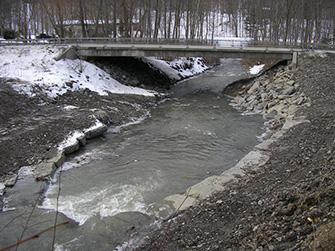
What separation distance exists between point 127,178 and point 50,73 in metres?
15.0

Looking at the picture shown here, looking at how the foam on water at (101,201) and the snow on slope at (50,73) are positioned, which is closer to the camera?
the foam on water at (101,201)

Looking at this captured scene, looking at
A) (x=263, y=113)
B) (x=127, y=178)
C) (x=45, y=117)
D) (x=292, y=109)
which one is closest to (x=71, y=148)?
(x=45, y=117)

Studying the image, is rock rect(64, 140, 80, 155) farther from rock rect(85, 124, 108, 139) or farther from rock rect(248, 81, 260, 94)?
rock rect(248, 81, 260, 94)

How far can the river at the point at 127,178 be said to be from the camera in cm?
880

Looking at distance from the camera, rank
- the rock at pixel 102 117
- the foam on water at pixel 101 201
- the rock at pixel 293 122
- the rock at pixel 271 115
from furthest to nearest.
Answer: the rock at pixel 271 115, the rock at pixel 102 117, the rock at pixel 293 122, the foam on water at pixel 101 201

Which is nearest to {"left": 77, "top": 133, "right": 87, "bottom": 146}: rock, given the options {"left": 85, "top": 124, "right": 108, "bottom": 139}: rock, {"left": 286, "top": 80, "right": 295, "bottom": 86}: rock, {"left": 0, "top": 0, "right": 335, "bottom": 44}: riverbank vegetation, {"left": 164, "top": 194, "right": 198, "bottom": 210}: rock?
{"left": 85, "top": 124, "right": 108, "bottom": 139}: rock

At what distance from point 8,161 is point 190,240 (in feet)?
29.9

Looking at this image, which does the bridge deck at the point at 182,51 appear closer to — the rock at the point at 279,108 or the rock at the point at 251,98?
the rock at the point at 251,98

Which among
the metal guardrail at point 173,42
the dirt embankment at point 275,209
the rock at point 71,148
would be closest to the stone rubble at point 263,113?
the dirt embankment at point 275,209

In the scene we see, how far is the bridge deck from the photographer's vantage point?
27578 mm

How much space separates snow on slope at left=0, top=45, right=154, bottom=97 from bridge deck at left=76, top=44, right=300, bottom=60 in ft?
5.23

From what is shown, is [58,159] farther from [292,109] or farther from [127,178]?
[292,109]

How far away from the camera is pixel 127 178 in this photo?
12.3 metres

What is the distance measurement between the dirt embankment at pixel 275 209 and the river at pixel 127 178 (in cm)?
137
